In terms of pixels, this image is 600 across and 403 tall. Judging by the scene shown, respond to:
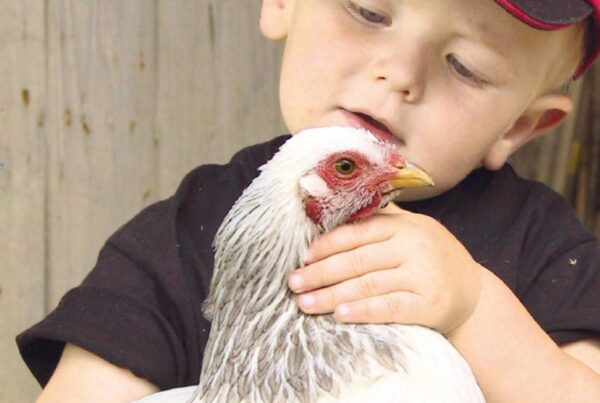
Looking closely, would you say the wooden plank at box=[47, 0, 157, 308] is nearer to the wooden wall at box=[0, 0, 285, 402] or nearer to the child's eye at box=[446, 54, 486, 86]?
the wooden wall at box=[0, 0, 285, 402]

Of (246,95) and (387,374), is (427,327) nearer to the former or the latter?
(387,374)

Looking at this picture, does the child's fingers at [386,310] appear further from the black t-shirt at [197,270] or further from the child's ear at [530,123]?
the child's ear at [530,123]

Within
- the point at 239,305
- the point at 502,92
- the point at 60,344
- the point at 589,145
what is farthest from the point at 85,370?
the point at 589,145

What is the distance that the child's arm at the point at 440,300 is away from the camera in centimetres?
106

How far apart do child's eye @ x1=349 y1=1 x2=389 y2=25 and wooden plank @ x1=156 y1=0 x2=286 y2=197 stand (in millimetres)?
547

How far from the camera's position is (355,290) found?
1.07m

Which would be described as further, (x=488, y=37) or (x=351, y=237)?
(x=488, y=37)

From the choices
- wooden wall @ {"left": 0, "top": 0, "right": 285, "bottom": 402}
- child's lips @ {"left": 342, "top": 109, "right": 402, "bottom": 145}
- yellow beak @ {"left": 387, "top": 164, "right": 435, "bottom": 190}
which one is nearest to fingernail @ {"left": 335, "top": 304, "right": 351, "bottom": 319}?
yellow beak @ {"left": 387, "top": 164, "right": 435, "bottom": 190}

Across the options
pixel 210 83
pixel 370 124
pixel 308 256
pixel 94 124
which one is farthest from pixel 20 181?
Answer: pixel 308 256

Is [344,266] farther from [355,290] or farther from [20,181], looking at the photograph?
[20,181]

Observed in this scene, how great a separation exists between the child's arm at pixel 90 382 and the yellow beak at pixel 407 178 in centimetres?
45

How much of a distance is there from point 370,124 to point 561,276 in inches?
12.7

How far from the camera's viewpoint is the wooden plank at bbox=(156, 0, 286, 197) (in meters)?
1.79

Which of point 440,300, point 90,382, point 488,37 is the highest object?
point 488,37
